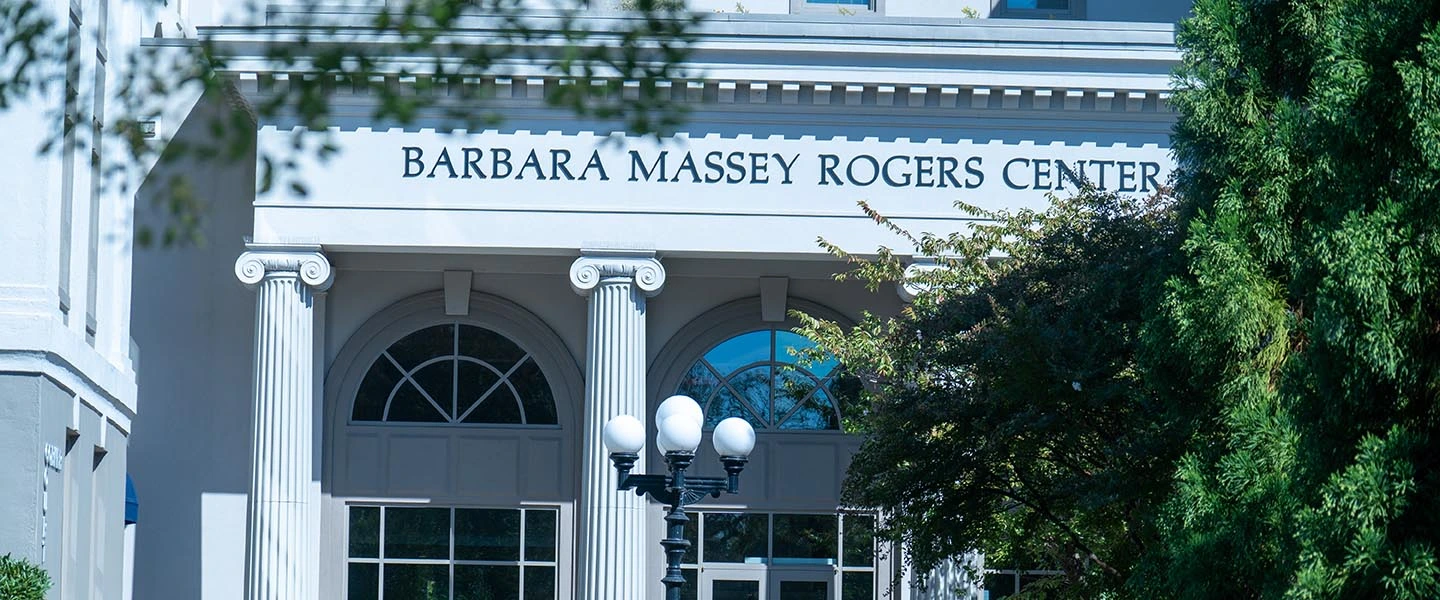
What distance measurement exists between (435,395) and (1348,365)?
2040 cm

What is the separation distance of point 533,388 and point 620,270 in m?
3.76

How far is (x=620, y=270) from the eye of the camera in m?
26.5

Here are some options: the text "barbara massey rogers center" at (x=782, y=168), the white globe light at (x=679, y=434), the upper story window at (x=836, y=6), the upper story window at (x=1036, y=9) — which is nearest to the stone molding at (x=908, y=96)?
the text "barbara massey rogers center" at (x=782, y=168)

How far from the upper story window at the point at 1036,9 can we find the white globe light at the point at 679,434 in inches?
596

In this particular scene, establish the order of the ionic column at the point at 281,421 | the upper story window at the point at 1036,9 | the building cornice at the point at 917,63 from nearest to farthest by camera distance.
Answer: the ionic column at the point at 281,421 → the building cornice at the point at 917,63 → the upper story window at the point at 1036,9

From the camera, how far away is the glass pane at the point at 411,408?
29.2 meters

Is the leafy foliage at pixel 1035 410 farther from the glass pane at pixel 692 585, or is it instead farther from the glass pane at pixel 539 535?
the glass pane at pixel 539 535

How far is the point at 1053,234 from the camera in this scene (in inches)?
790

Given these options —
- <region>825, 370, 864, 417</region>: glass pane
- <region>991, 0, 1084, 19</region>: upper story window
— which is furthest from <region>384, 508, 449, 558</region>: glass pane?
<region>991, 0, 1084, 19</region>: upper story window

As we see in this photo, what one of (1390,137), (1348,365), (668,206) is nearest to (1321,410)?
(1348,365)

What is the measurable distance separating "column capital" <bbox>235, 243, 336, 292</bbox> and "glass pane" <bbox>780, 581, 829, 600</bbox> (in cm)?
787

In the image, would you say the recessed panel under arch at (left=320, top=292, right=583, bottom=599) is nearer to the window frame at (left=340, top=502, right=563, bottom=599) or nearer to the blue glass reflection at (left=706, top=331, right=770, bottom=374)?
A: the window frame at (left=340, top=502, right=563, bottom=599)

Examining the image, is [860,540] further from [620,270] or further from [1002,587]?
[1002,587]

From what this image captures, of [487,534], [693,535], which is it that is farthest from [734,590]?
[487,534]
